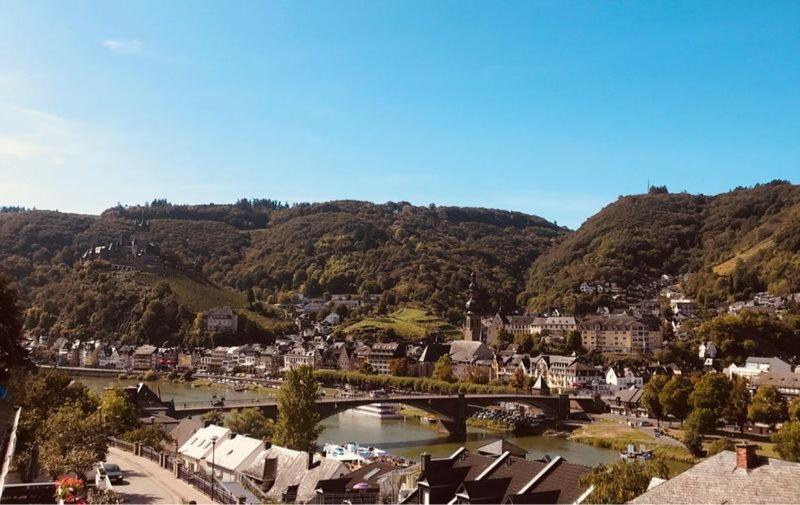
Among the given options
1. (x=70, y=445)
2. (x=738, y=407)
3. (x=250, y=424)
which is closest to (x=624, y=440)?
(x=738, y=407)

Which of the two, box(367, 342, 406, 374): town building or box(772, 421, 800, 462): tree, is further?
box(367, 342, 406, 374): town building

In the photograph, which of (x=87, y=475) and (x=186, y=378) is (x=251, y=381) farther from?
(x=87, y=475)

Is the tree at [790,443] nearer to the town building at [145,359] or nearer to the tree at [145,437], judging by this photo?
the tree at [145,437]

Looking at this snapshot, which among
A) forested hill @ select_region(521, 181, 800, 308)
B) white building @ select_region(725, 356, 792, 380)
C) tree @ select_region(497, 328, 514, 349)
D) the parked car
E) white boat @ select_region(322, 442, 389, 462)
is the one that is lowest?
white boat @ select_region(322, 442, 389, 462)

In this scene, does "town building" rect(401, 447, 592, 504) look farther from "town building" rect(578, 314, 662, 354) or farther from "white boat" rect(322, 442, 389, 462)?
"town building" rect(578, 314, 662, 354)

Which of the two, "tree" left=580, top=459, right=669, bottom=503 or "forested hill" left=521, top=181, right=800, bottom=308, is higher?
"forested hill" left=521, top=181, right=800, bottom=308

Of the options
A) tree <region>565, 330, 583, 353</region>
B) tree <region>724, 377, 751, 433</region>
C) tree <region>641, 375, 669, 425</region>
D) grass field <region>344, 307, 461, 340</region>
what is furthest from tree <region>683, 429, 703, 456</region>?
grass field <region>344, 307, 461, 340</region>

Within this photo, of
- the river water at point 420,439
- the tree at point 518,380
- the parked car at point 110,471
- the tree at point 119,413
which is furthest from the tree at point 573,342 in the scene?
the parked car at point 110,471

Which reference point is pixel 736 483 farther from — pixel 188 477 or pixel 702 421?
pixel 702 421
